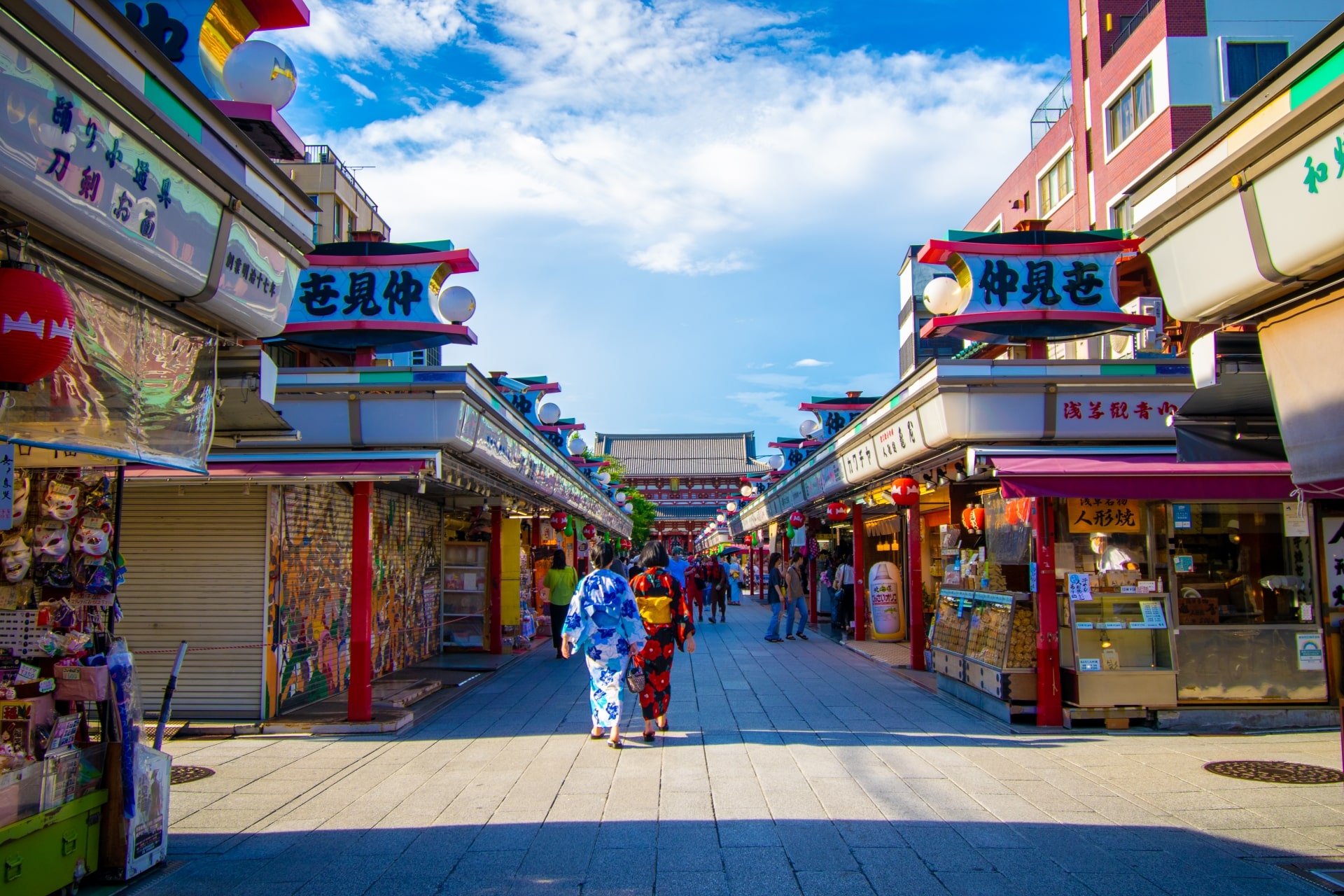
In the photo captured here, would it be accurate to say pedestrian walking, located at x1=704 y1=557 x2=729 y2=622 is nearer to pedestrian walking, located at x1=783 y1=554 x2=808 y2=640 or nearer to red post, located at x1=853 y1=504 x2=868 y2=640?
pedestrian walking, located at x1=783 y1=554 x2=808 y2=640

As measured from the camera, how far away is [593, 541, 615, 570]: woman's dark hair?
28.5 feet

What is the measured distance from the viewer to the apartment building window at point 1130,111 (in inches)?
741

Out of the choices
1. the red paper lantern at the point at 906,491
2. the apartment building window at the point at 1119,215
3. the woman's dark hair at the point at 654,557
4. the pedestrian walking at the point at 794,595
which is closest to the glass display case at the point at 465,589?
the pedestrian walking at the point at 794,595

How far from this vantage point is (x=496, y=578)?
50.1 ft

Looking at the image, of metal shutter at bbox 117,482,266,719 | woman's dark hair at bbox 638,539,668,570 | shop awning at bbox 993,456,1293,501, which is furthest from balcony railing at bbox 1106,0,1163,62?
metal shutter at bbox 117,482,266,719

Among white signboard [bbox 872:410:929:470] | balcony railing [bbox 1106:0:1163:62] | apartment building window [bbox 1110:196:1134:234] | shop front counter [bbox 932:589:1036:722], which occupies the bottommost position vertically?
shop front counter [bbox 932:589:1036:722]

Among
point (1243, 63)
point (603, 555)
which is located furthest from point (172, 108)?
point (1243, 63)

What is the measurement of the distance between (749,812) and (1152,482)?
530cm

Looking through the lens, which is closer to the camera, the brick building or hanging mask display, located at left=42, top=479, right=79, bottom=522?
hanging mask display, located at left=42, top=479, right=79, bottom=522

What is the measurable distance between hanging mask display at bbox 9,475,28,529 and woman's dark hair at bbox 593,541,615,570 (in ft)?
15.2

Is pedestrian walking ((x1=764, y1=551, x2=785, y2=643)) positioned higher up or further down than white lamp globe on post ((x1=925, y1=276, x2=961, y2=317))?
further down

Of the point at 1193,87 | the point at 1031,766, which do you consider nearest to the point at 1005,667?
the point at 1031,766

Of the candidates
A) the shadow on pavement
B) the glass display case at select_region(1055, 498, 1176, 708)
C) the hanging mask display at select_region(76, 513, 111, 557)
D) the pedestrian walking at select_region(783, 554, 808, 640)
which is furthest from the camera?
the pedestrian walking at select_region(783, 554, 808, 640)

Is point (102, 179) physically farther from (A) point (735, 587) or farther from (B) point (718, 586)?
(A) point (735, 587)
